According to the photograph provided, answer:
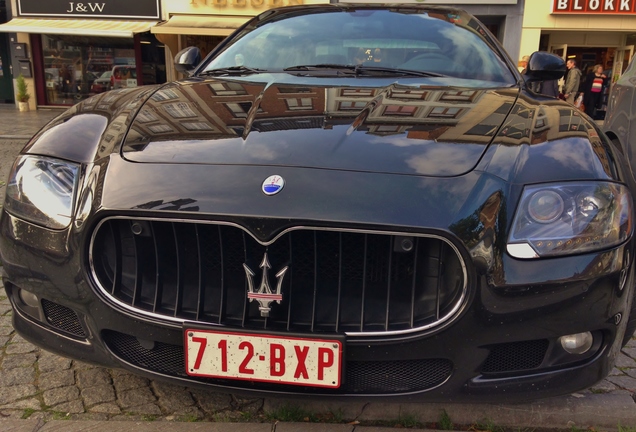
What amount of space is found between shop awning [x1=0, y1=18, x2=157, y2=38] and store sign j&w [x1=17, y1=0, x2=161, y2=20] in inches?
7.8

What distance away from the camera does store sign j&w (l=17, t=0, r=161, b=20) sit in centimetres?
1547

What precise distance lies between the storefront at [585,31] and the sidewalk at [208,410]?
13.6m

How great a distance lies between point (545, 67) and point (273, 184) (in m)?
1.98

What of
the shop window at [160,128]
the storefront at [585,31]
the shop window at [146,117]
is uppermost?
the storefront at [585,31]

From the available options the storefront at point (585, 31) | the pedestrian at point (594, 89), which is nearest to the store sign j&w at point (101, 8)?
the storefront at point (585, 31)

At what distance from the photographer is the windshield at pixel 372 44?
9.18 feet

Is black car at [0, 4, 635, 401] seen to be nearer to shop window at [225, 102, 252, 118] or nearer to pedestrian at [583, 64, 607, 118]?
shop window at [225, 102, 252, 118]

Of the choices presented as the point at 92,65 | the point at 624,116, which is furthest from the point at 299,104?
the point at 92,65

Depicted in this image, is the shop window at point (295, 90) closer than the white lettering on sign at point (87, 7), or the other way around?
the shop window at point (295, 90)

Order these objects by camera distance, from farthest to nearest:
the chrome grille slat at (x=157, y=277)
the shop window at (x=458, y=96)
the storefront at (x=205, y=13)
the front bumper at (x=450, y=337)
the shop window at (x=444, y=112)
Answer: the storefront at (x=205, y=13), the shop window at (x=458, y=96), the shop window at (x=444, y=112), the chrome grille slat at (x=157, y=277), the front bumper at (x=450, y=337)

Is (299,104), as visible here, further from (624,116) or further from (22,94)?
(22,94)

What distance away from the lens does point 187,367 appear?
171 cm

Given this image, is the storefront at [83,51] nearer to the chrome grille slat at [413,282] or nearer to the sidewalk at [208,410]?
the sidewalk at [208,410]

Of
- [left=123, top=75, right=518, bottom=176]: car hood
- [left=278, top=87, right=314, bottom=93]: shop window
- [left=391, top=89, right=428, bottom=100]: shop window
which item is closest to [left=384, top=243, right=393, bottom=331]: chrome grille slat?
[left=123, top=75, right=518, bottom=176]: car hood
